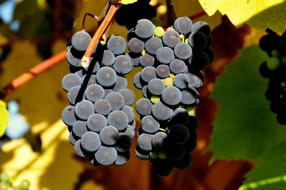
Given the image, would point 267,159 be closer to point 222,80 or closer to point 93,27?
point 222,80

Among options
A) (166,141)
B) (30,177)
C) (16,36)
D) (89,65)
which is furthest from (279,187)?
(16,36)

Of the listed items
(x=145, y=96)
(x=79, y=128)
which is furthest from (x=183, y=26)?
(x=79, y=128)

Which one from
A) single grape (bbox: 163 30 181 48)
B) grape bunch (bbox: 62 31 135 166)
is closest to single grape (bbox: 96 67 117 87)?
grape bunch (bbox: 62 31 135 166)

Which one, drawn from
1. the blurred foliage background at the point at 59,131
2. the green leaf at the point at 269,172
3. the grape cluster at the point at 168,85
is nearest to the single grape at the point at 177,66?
the grape cluster at the point at 168,85

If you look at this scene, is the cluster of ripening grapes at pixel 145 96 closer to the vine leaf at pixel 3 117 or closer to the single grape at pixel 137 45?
the single grape at pixel 137 45

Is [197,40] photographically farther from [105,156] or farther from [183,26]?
[105,156]
